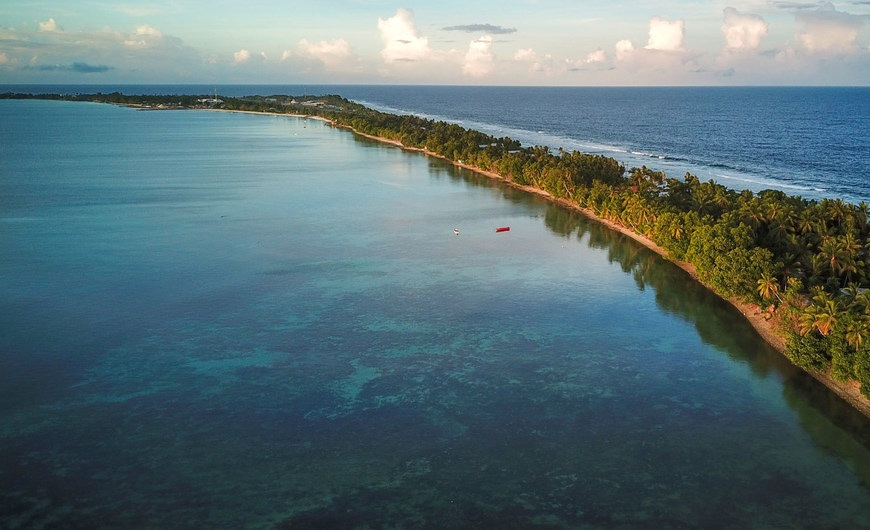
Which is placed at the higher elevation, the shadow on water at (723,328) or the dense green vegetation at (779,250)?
the dense green vegetation at (779,250)

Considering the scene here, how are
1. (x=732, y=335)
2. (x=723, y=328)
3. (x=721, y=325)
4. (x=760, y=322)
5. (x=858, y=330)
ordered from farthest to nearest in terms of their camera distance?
(x=721, y=325), (x=723, y=328), (x=760, y=322), (x=732, y=335), (x=858, y=330)

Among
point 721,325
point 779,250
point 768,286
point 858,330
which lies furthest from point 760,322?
point 858,330

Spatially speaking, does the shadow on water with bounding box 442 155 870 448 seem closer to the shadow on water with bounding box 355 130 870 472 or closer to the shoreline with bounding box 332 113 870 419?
the shadow on water with bounding box 355 130 870 472

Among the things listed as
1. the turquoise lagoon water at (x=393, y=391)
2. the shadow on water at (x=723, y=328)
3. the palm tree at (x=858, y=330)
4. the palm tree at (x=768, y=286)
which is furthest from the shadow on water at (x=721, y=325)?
the palm tree at (x=858, y=330)

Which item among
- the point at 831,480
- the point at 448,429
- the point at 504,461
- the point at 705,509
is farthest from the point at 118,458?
the point at 831,480

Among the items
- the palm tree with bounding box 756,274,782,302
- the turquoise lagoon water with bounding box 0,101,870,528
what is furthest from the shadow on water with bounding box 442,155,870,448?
the palm tree with bounding box 756,274,782,302

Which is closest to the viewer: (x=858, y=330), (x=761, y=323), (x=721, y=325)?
(x=858, y=330)

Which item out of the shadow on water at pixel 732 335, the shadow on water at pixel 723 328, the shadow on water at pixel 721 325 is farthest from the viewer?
the shadow on water at pixel 721 325

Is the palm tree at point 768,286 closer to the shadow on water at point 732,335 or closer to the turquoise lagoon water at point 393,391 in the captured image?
the shadow on water at point 732,335

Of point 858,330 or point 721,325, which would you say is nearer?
point 858,330

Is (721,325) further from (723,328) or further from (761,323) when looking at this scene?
(761,323)
